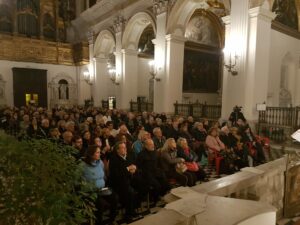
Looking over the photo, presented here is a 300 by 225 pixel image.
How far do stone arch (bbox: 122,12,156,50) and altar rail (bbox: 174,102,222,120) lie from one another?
5800 mm

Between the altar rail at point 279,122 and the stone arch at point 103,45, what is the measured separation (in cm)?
1310

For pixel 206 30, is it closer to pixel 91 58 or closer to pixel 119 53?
pixel 119 53

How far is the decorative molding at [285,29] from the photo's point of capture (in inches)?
460

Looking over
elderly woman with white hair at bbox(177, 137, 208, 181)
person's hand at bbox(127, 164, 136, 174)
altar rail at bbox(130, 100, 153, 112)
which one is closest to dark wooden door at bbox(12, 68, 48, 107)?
altar rail at bbox(130, 100, 153, 112)

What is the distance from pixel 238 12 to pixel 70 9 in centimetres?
1787

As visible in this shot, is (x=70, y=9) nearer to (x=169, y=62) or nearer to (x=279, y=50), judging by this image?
(x=169, y=62)

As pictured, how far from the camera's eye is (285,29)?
1223 centimetres

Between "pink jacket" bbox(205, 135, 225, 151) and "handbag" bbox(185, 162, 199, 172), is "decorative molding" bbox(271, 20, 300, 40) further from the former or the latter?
"handbag" bbox(185, 162, 199, 172)

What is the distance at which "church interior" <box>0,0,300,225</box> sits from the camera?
12.5 feet

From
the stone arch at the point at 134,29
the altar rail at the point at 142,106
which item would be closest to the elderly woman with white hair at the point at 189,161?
the altar rail at the point at 142,106

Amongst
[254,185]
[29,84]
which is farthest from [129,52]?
[254,185]

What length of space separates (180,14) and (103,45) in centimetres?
919

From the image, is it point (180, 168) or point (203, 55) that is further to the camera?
point (203, 55)

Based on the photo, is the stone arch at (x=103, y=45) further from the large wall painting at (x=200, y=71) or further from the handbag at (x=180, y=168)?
the handbag at (x=180, y=168)
